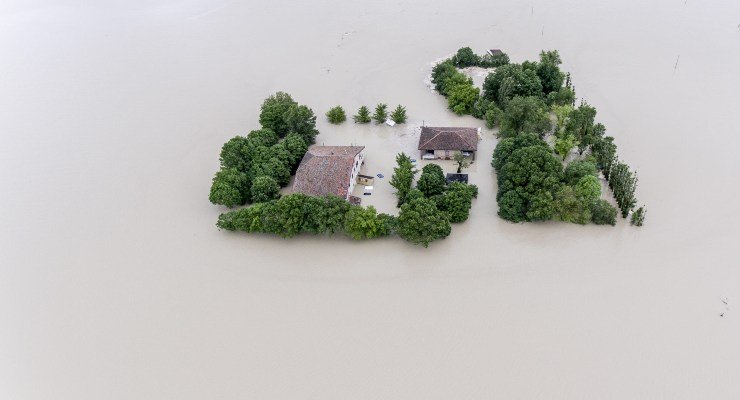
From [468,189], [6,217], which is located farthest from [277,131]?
[6,217]

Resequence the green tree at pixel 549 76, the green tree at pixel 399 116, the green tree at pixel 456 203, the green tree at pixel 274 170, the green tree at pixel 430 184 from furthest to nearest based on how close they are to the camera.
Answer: the green tree at pixel 549 76 < the green tree at pixel 399 116 < the green tree at pixel 274 170 < the green tree at pixel 430 184 < the green tree at pixel 456 203

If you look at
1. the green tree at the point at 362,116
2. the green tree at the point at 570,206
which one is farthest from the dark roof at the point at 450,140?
the green tree at the point at 570,206

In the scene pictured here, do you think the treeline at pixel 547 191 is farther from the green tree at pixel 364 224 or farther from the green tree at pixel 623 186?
the green tree at pixel 364 224

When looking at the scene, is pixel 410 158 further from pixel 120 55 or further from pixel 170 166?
pixel 120 55

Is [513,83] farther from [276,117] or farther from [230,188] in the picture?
[230,188]

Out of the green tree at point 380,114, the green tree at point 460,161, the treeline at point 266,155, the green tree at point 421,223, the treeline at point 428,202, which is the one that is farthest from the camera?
the green tree at point 380,114

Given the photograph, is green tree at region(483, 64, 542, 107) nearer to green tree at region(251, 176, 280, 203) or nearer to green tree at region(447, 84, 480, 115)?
green tree at region(447, 84, 480, 115)

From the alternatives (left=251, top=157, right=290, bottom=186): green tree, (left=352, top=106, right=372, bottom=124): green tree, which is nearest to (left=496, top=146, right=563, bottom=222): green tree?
(left=352, top=106, right=372, bottom=124): green tree
